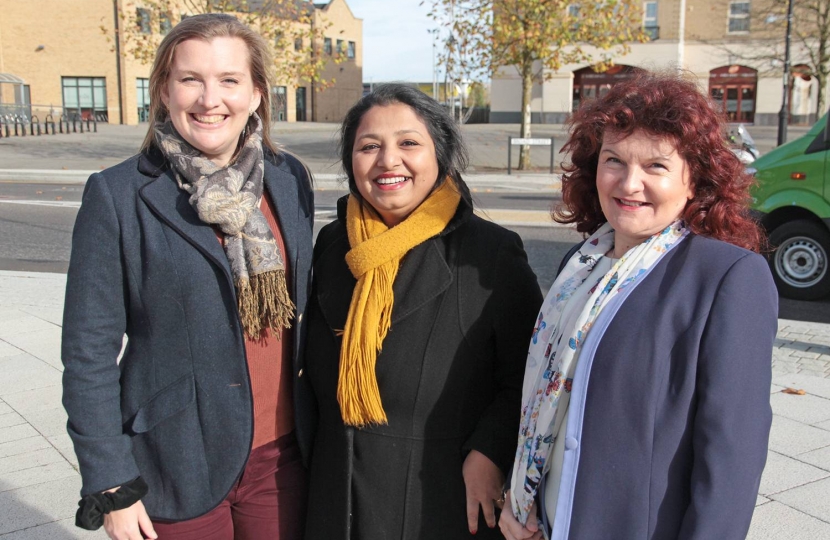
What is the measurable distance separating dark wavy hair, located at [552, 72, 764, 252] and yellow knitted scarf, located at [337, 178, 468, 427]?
57cm

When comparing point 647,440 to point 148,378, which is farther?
point 148,378

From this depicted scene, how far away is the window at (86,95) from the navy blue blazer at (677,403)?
46626mm

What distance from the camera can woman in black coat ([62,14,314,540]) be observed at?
2.00 metres

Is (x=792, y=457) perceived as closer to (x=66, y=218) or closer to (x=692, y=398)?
Result: (x=692, y=398)

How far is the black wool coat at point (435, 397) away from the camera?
7.14ft

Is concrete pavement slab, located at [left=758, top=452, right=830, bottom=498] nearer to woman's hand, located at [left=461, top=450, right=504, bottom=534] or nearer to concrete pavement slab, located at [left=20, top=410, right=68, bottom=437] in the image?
woman's hand, located at [left=461, top=450, right=504, bottom=534]

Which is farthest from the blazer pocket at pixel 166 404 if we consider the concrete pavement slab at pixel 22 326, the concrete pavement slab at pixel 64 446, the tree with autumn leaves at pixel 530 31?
the tree with autumn leaves at pixel 530 31

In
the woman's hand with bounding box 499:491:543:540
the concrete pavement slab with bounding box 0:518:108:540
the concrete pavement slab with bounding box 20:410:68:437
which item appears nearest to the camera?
the woman's hand with bounding box 499:491:543:540

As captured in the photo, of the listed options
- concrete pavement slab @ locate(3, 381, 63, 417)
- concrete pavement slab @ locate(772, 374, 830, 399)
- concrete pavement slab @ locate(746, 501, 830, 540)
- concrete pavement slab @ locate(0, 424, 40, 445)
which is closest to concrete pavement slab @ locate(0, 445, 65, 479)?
concrete pavement slab @ locate(0, 424, 40, 445)

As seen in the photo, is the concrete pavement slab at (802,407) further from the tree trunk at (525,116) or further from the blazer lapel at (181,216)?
the tree trunk at (525,116)

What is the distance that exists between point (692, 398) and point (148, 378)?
1.39m

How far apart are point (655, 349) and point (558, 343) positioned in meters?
0.28

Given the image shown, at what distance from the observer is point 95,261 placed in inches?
77.9

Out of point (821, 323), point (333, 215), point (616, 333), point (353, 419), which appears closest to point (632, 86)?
point (616, 333)
